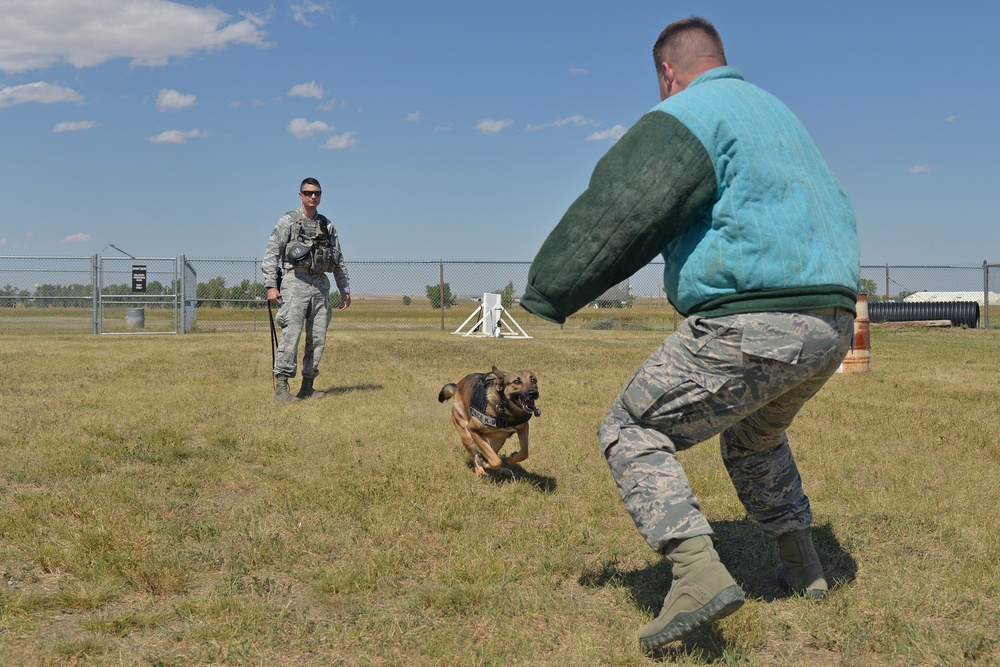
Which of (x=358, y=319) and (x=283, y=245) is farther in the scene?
(x=358, y=319)

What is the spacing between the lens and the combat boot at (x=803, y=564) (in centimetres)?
311

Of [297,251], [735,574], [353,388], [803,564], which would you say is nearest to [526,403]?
[735,574]

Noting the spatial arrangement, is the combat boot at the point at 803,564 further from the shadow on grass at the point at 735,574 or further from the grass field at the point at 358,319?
the grass field at the point at 358,319

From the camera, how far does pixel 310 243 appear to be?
8516mm

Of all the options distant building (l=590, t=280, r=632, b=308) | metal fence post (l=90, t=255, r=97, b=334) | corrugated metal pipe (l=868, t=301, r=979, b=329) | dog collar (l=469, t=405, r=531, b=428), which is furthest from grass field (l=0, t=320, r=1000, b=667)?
distant building (l=590, t=280, r=632, b=308)

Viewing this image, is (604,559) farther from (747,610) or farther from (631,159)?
(631,159)

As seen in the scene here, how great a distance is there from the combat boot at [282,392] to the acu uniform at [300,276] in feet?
0.15

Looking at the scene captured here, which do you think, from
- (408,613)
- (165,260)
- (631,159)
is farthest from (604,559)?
(165,260)

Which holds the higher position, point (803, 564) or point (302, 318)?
point (302, 318)

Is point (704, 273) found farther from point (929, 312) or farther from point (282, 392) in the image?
point (929, 312)

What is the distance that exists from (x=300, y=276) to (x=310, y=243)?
0.38m

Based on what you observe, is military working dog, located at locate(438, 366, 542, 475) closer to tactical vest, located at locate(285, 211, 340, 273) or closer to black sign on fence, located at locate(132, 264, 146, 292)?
tactical vest, located at locate(285, 211, 340, 273)

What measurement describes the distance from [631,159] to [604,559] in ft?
6.24

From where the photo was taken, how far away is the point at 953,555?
3590mm
